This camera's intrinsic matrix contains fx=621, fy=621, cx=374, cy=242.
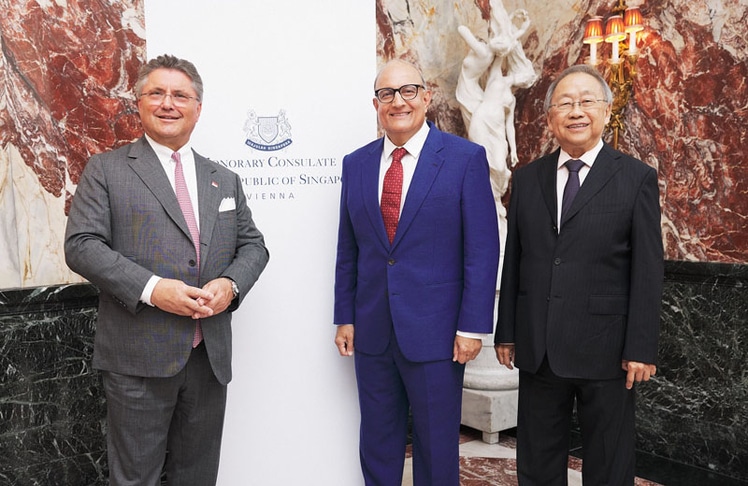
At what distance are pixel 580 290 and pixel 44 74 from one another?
2.46 m

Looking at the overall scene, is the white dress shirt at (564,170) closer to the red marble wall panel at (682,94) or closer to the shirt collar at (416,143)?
the shirt collar at (416,143)

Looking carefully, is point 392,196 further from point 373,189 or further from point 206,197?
point 206,197

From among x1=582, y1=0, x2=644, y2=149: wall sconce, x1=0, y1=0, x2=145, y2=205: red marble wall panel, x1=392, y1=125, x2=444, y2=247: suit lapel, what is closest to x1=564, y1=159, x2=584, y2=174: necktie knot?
x1=392, y1=125, x2=444, y2=247: suit lapel

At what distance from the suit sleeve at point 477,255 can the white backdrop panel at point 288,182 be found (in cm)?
55

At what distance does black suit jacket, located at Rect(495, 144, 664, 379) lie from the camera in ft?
6.29

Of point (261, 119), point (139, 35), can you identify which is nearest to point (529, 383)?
point (261, 119)

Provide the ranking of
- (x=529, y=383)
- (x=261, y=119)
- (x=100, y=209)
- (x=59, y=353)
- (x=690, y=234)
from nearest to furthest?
(x=100, y=209) < (x=529, y=383) < (x=261, y=119) < (x=59, y=353) < (x=690, y=234)

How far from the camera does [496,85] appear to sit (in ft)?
12.3

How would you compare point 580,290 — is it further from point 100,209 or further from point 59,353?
point 59,353

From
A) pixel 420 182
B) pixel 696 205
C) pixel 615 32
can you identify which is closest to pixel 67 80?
pixel 420 182

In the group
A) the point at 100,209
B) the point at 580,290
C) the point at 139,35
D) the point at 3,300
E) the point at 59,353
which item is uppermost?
the point at 139,35

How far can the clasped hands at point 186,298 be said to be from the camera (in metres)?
1.82

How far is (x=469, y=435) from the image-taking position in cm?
378

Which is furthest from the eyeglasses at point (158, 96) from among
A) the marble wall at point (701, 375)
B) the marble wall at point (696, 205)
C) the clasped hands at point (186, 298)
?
the marble wall at point (701, 375)
